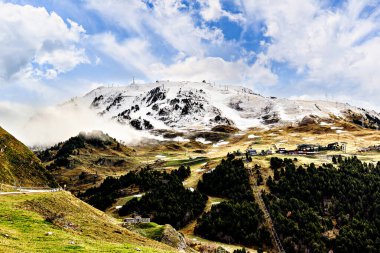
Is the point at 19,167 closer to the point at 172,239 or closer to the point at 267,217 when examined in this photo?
the point at 172,239

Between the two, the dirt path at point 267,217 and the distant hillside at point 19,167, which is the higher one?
the distant hillside at point 19,167

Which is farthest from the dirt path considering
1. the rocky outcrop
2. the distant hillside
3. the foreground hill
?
the foreground hill

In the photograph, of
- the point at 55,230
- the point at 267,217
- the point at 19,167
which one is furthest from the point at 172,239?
the point at 267,217

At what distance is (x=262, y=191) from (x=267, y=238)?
28.9 metres

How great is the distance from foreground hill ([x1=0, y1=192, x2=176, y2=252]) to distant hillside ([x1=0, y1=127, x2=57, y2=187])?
30.7 metres

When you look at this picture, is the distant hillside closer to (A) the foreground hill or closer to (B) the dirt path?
Result: (A) the foreground hill

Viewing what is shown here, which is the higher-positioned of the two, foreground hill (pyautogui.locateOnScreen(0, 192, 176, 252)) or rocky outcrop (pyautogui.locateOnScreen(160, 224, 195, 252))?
foreground hill (pyautogui.locateOnScreen(0, 192, 176, 252))

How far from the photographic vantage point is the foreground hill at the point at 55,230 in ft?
109

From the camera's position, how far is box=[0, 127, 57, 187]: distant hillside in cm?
8538

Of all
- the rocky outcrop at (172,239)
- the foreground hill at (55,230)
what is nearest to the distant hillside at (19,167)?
the foreground hill at (55,230)

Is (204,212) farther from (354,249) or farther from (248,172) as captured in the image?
(354,249)

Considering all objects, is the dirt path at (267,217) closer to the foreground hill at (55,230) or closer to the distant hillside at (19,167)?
the distant hillside at (19,167)

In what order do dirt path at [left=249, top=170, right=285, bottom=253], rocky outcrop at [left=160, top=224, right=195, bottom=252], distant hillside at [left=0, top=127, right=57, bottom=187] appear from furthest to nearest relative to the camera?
dirt path at [left=249, top=170, right=285, bottom=253] → distant hillside at [left=0, top=127, right=57, bottom=187] → rocky outcrop at [left=160, top=224, right=195, bottom=252]

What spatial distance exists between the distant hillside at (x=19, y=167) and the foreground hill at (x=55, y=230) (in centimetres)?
3072
